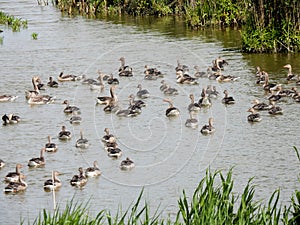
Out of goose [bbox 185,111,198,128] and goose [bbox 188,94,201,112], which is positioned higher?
goose [bbox 188,94,201,112]

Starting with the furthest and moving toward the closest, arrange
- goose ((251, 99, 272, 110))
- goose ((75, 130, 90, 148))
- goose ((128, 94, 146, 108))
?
goose ((128, 94, 146, 108))
goose ((251, 99, 272, 110))
goose ((75, 130, 90, 148))

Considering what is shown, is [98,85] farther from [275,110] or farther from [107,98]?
Result: [275,110]

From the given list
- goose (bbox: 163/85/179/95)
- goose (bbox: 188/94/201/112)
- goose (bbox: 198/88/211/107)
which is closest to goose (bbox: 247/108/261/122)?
goose (bbox: 188/94/201/112)

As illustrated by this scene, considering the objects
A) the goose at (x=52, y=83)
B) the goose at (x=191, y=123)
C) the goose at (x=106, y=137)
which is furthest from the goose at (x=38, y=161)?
the goose at (x=52, y=83)

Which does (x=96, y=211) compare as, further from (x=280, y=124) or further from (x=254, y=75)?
(x=254, y=75)

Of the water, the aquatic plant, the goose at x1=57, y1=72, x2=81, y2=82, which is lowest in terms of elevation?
the water

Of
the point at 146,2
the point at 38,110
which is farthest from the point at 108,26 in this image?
the point at 38,110

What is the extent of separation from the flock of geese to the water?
0.46 feet

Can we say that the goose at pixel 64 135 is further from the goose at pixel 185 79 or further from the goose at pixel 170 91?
the goose at pixel 185 79

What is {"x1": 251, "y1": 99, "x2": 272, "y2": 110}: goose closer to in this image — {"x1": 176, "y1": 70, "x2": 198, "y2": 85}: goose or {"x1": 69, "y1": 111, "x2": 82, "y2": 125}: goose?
{"x1": 176, "y1": 70, "x2": 198, "y2": 85}: goose

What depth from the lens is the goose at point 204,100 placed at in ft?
58.7

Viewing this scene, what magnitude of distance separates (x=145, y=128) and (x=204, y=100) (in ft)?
6.88

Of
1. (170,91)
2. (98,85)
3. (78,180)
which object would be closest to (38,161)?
(78,180)

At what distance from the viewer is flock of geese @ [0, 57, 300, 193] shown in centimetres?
1318
